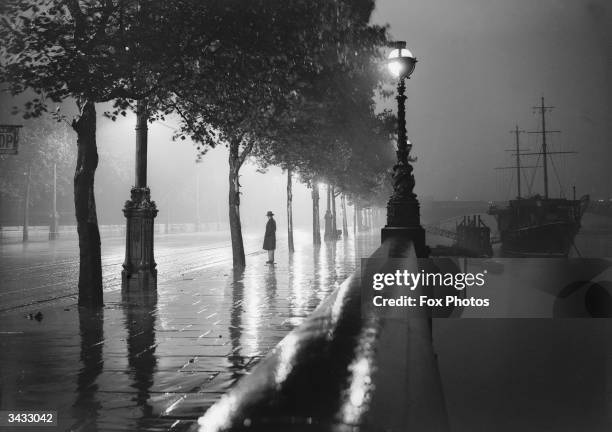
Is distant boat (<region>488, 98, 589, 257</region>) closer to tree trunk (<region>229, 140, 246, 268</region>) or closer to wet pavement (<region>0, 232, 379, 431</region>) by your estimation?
tree trunk (<region>229, 140, 246, 268</region>)

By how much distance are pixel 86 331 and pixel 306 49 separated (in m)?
6.27

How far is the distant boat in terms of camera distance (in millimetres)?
52969

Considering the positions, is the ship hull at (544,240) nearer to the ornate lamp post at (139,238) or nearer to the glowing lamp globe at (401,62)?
the glowing lamp globe at (401,62)

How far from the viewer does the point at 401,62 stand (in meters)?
13.3

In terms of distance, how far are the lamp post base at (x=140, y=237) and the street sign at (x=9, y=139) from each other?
406 centimetres

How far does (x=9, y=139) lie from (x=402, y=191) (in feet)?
26.2

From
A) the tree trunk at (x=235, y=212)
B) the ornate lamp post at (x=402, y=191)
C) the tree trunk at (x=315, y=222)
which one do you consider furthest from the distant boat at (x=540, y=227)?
the ornate lamp post at (x=402, y=191)

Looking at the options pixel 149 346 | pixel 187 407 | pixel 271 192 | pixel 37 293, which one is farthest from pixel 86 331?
pixel 271 192

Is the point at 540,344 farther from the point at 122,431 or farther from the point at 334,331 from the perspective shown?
the point at 334,331

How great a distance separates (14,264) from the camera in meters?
22.0

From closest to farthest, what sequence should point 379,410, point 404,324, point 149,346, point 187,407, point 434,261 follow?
point 379,410, point 404,324, point 187,407, point 149,346, point 434,261

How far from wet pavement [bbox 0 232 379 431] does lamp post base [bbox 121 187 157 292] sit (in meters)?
0.59

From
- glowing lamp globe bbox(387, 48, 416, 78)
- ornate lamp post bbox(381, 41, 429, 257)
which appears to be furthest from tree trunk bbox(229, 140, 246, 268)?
glowing lamp globe bbox(387, 48, 416, 78)

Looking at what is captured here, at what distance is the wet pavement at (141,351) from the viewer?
4414mm
